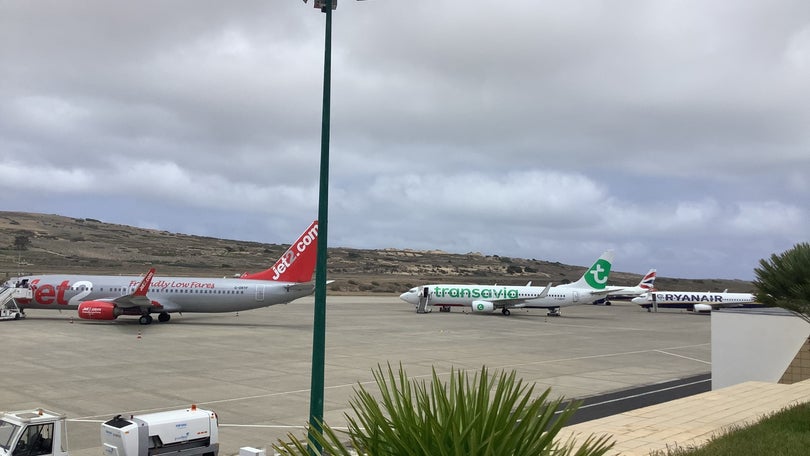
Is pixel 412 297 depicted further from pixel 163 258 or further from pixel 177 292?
pixel 163 258

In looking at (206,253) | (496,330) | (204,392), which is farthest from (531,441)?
(206,253)

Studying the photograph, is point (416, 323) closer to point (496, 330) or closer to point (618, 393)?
point (496, 330)

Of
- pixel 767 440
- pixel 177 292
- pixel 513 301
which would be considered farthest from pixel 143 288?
pixel 767 440

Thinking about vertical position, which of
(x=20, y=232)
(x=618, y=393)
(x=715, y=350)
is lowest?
(x=618, y=393)

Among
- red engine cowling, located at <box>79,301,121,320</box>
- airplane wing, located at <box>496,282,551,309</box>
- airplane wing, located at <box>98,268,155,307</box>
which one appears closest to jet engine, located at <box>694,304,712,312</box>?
airplane wing, located at <box>496,282,551,309</box>

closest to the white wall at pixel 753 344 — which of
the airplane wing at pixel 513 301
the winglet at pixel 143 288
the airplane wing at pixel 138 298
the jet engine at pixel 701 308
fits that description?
the airplane wing at pixel 138 298

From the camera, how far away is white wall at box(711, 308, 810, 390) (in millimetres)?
24531

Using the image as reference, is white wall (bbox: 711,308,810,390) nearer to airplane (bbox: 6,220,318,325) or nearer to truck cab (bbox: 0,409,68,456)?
truck cab (bbox: 0,409,68,456)

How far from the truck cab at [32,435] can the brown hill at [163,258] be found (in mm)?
99159

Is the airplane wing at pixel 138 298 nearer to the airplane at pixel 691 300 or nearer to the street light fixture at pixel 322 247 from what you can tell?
the street light fixture at pixel 322 247

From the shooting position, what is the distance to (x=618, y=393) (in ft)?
82.3

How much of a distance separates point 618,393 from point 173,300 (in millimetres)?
34625

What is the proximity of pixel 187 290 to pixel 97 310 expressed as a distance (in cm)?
627

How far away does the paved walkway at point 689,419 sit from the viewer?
43.1 feet
